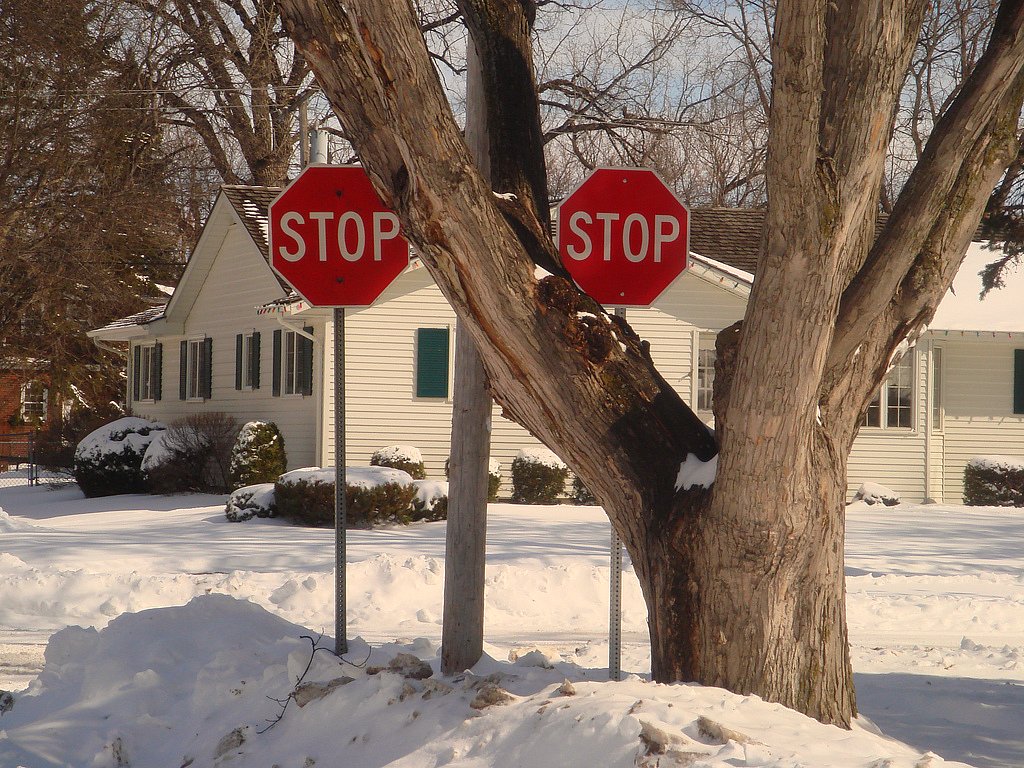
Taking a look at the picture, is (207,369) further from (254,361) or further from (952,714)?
(952,714)

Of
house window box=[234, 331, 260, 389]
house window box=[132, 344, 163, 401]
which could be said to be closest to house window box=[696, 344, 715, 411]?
house window box=[234, 331, 260, 389]

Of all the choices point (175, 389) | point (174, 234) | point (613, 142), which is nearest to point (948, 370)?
point (613, 142)

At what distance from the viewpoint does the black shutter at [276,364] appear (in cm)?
2189

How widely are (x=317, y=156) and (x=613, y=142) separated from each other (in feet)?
40.4

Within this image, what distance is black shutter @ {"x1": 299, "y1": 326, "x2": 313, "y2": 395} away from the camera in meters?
20.8

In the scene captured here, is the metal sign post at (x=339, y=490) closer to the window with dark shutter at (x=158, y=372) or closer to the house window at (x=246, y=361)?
the house window at (x=246, y=361)

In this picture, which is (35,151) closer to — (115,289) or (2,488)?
(115,289)

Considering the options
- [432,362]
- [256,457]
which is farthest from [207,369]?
[432,362]

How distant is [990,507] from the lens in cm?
2047

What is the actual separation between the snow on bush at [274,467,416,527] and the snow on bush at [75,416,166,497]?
24.8 feet

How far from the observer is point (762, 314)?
4.29 m

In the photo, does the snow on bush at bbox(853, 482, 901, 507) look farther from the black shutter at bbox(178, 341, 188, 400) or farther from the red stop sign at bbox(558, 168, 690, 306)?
the red stop sign at bbox(558, 168, 690, 306)

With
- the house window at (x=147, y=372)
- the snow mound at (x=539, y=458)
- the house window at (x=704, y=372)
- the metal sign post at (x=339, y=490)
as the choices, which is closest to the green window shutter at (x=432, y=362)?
the snow mound at (x=539, y=458)

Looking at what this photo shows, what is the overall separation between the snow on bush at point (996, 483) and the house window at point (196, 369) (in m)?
16.2
